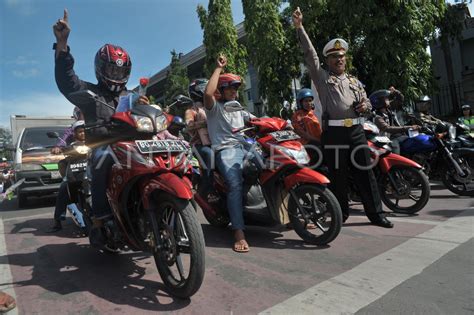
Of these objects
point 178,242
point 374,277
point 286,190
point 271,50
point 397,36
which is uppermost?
point 271,50

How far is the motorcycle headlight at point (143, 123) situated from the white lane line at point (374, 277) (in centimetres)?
147

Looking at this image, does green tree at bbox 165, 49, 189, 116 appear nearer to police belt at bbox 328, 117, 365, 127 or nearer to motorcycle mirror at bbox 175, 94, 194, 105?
police belt at bbox 328, 117, 365, 127

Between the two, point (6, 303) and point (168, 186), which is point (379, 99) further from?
point (6, 303)

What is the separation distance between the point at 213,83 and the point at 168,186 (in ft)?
4.47

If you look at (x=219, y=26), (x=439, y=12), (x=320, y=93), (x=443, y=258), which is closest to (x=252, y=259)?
(x=443, y=258)

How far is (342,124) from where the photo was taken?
4.18 meters

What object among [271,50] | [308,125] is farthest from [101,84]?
[271,50]

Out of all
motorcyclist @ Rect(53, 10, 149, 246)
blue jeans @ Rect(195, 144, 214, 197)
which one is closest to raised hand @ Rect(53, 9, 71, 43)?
A: motorcyclist @ Rect(53, 10, 149, 246)

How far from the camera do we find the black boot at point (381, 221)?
4207 mm

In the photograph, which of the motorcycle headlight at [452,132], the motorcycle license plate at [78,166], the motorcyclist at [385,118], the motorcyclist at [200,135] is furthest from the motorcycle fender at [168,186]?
the motorcycle headlight at [452,132]

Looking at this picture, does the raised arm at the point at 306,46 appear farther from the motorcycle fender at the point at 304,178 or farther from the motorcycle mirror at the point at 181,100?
the motorcycle mirror at the point at 181,100

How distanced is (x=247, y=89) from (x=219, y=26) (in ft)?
42.7

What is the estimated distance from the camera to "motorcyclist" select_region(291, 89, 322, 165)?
15.9 ft

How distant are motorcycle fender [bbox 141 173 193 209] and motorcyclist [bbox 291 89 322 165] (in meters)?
2.49
